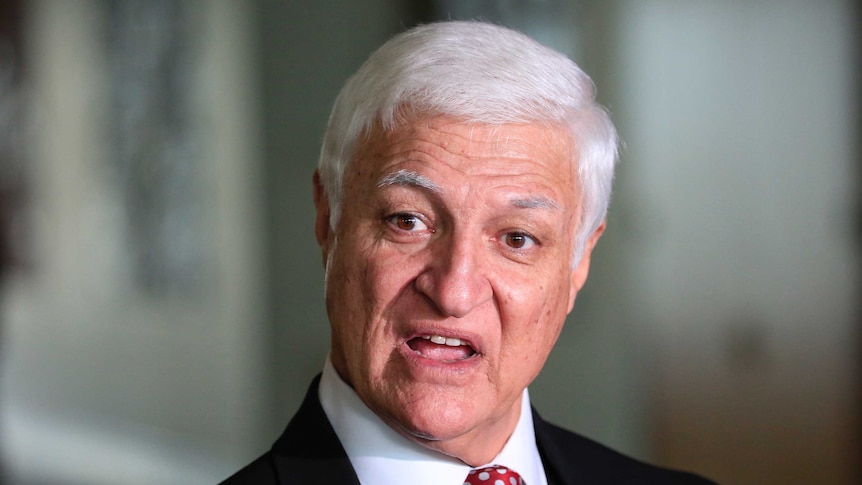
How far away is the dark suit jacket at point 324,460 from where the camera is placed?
118cm

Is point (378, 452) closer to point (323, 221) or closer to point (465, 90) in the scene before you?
point (323, 221)

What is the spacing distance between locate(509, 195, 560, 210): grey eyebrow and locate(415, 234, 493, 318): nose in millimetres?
62

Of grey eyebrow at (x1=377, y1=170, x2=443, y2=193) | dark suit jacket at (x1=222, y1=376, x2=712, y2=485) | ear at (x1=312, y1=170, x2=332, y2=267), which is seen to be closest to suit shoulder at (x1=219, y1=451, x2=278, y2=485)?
dark suit jacket at (x1=222, y1=376, x2=712, y2=485)

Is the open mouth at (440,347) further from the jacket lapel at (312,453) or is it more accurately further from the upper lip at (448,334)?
the jacket lapel at (312,453)

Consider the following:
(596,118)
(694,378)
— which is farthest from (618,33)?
(596,118)

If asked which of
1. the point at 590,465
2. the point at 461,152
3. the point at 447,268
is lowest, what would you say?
the point at 590,465

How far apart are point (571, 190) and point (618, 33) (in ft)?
8.96

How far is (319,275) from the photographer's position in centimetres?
419

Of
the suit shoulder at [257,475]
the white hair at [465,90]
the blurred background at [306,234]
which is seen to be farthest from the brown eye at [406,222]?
the blurred background at [306,234]

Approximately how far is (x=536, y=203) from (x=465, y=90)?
16cm

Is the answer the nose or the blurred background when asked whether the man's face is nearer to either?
the nose

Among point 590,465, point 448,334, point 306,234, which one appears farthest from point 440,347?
point 306,234

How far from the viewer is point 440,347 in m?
1.14

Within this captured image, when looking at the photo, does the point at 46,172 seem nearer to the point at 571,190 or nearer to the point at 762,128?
the point at 762,128
